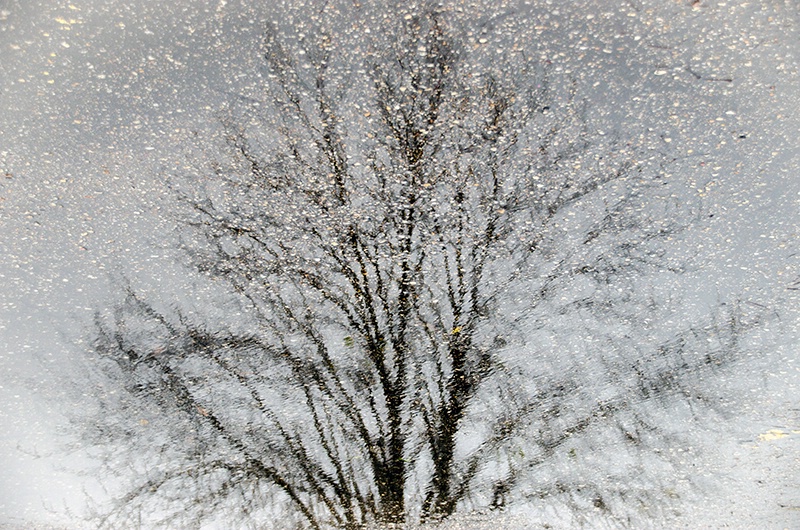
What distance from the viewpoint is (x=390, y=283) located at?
106 inches

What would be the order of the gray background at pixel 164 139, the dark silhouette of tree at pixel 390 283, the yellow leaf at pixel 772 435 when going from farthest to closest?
1. the yellow leaf at pixel 772 435
2. the dark silhouette of tree at pixel 390 283
3. the gray background at pixel 164 139

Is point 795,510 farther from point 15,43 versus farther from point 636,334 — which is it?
point 15,43

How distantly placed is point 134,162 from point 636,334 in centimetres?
256

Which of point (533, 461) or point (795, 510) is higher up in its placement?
point (533, 461)

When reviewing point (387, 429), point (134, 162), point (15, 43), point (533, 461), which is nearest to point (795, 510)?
point (533, 461)

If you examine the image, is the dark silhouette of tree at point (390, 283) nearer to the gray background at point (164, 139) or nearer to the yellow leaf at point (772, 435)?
the gray background at point (164, 139)

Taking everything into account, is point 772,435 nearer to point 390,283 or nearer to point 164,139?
point 390,283

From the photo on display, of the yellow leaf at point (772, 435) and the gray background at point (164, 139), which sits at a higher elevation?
the gray background at point (164, 139)

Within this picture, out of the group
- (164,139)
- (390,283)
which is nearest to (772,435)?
(390,283)

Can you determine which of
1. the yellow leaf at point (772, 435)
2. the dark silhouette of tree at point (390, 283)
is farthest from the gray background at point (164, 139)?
the yellow leaf at point (772, 435)

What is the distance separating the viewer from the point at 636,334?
2854 mm

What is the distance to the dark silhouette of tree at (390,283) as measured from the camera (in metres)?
2.45

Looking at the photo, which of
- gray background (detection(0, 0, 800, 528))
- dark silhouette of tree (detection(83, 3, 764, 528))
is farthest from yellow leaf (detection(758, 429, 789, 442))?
dark silhouette of tree (detection(83, 3, 764, 528))

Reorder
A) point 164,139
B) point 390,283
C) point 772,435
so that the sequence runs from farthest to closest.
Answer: point 772,435, point 390,283, point 164,139
